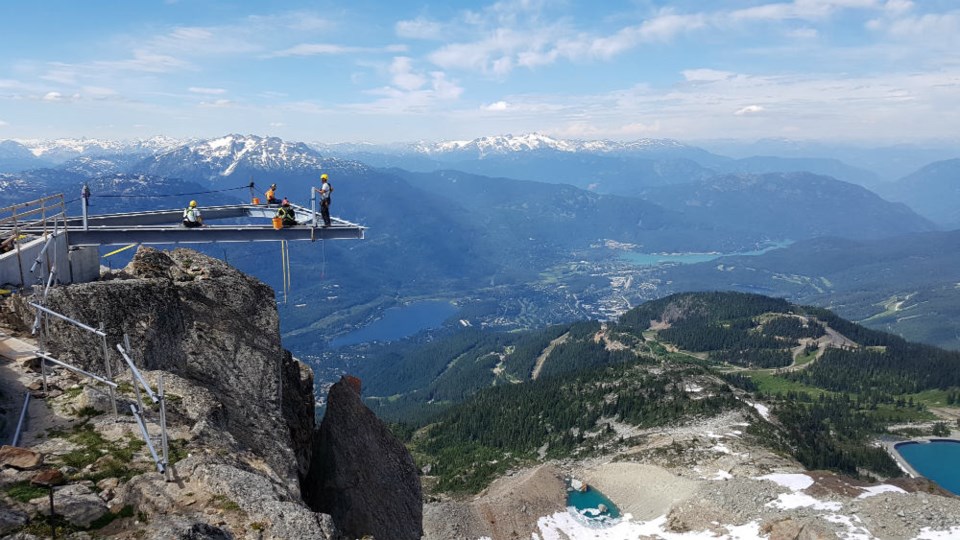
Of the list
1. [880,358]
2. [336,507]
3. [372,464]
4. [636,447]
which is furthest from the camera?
[880,358]

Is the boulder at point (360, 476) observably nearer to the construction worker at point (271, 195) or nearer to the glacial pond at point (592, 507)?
the construction worker at point (271, 195)

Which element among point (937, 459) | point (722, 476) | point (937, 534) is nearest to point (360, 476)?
point (937, 534)

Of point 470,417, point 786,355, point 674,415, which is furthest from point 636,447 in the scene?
point 786,355

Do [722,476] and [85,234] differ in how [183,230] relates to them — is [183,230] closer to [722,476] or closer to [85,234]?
[85,234]

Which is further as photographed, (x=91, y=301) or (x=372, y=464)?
(x=372, y=464)

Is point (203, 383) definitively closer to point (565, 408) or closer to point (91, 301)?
point (91, 301)

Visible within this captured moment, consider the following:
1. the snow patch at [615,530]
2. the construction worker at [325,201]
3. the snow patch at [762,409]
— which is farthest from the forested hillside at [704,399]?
the construction worker at [325,201]
